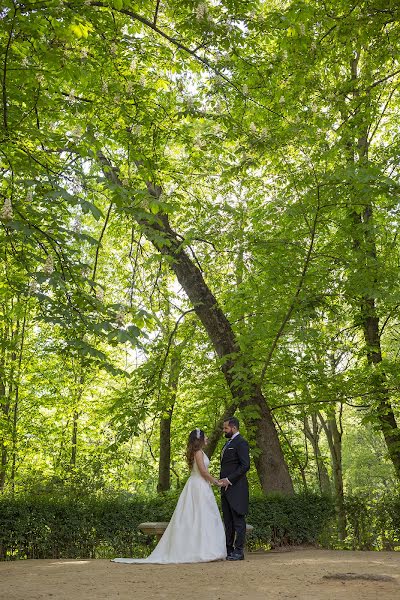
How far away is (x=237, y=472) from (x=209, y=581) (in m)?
2.05

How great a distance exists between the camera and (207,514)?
7.93 metres

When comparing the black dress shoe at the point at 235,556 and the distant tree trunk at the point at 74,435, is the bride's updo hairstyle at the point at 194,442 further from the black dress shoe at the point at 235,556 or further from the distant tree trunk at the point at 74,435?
the distant tree trunk at the point at 74,435

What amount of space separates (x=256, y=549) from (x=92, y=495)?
290 cm

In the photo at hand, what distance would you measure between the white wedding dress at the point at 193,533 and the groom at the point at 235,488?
19cm

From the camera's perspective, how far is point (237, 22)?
8.42 meters

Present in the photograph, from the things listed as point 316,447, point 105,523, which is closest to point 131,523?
point 105,523

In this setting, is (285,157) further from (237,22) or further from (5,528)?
(5,528)

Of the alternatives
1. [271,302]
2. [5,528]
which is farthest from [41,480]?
[271,302]

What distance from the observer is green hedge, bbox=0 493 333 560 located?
9055mm

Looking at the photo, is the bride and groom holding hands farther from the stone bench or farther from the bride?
the stone bench

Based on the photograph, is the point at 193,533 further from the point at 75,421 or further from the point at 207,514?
the point at 75,421

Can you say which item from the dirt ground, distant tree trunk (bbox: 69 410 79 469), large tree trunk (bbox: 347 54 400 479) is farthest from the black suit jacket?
distant tree trunk (bbox: 69 410 79 469)

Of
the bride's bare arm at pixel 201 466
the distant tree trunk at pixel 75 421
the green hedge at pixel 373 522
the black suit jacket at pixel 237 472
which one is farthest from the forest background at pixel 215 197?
the distant tree trunk at pixel 75 421

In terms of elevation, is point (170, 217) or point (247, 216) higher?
point (170, 217)
